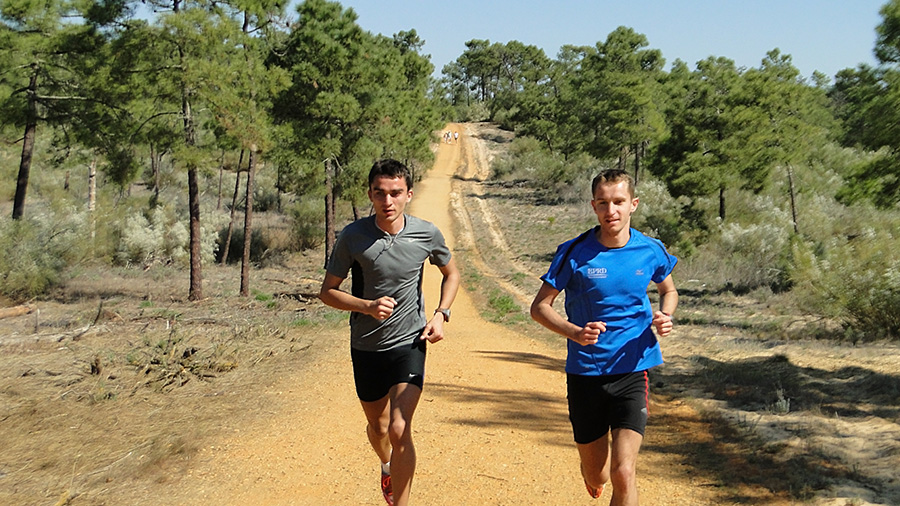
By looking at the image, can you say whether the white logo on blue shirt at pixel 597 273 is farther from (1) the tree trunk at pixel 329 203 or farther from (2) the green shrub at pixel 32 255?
(2) the green shrub at pixel 32 255

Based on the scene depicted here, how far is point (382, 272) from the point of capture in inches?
179

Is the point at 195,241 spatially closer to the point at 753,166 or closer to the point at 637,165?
the point at 753,166

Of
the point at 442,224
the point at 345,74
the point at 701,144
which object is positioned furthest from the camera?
the point at 442,224

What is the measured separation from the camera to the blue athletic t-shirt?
156 inches

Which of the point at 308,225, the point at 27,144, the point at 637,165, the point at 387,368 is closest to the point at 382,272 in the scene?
the point at 387,368

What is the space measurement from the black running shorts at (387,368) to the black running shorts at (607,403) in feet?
3.40

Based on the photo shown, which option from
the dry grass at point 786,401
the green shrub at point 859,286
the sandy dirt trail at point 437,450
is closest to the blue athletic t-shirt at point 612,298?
the sandy dirt trail at point 437,450

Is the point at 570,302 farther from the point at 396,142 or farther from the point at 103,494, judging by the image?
the point at 396,142

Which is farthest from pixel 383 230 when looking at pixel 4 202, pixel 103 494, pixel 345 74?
pixel 4 202

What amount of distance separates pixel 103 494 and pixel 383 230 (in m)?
3.15

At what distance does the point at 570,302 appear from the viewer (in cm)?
412

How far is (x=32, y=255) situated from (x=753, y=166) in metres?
24.3

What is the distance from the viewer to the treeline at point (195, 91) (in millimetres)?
17766

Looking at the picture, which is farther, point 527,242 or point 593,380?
point 527,242
